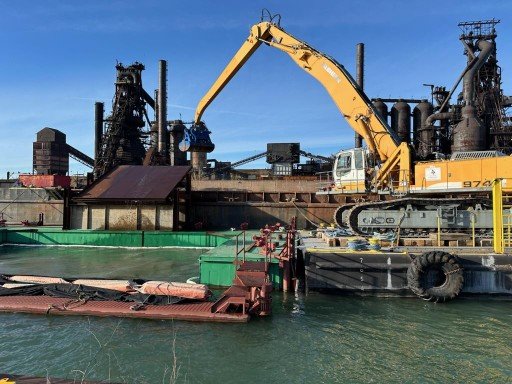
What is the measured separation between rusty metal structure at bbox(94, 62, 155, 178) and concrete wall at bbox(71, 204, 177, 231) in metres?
22.7

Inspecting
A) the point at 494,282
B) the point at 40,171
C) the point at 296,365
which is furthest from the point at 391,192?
the point at 40,171

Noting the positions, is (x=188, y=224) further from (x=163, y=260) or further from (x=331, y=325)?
(x=331, y=325)

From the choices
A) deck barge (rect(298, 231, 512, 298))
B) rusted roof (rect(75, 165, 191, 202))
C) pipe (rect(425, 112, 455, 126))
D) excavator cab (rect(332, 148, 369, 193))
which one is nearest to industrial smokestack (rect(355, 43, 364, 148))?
pipe (rect(425, 112, 455, 126))

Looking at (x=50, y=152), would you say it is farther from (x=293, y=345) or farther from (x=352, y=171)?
(x=293, y=345)

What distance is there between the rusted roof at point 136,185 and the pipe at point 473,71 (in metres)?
29.3

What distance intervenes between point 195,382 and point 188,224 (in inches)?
800

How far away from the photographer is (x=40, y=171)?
55.1m

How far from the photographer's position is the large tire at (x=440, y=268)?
→ 11.0m

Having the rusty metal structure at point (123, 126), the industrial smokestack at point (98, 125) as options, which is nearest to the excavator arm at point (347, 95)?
the rusty metal structure at point (123, 126)

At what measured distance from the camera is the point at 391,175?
16312 mm

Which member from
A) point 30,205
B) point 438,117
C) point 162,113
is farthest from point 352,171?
point 162,113

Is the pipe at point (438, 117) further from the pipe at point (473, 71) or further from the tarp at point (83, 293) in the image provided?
the tarp at point (83, 293)

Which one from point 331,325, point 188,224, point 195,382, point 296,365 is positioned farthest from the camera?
point 188,224

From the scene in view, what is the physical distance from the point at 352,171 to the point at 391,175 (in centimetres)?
170
